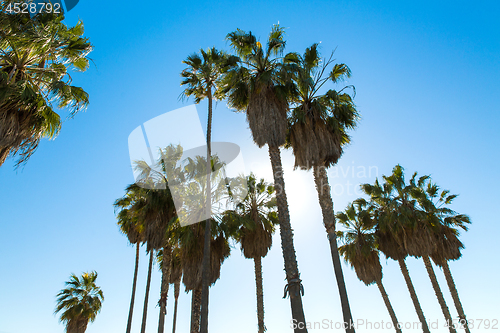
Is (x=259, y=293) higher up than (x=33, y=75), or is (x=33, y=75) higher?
(x=33, y=75)

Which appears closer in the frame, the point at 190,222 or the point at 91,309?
the point at 190,222

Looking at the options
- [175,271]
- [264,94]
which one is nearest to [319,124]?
[264,94]

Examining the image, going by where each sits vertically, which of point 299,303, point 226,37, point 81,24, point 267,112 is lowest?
point 299,303

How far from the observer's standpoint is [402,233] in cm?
1798

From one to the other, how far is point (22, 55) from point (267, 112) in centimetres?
812

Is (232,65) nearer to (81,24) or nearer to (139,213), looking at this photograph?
(81,24)

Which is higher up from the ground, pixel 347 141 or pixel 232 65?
pixel 232 65

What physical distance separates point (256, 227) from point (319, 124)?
279 inches

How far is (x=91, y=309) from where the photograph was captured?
23.5 meters

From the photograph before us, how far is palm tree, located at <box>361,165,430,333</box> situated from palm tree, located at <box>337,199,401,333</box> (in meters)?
0.66

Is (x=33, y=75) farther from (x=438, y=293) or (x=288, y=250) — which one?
(x=438, y=293)

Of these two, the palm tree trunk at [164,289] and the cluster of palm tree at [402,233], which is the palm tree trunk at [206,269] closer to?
the palm tree trunk at [164,289]

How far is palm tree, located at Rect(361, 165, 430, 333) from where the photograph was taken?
17.7 metres

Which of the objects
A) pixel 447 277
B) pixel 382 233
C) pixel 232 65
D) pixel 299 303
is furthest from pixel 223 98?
pixel 447 277
